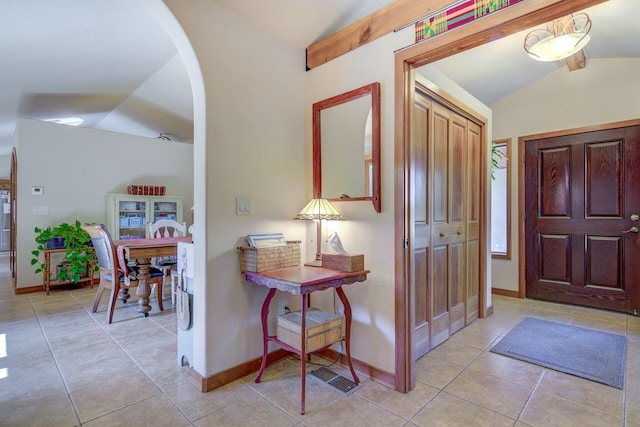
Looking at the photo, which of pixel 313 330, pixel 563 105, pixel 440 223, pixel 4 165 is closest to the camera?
pixel 313 330

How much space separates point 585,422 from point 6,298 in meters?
5.90

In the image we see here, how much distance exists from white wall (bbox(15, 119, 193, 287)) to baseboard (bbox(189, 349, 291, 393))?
158 inches

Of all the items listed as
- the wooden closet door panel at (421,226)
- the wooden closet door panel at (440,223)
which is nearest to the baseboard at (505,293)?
the wooden closet door panel at (440,223)

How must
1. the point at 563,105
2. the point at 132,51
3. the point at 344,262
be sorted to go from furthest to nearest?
the point at 563,105 → the point at 132,51 → the point at 344,262

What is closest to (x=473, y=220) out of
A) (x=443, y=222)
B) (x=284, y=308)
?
(x=443, y=222)

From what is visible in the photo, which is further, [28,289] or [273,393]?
[28,289]

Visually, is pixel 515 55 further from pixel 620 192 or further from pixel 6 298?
pixel 6 298

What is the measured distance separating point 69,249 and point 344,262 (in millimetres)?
4330

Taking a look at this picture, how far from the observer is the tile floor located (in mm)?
1696

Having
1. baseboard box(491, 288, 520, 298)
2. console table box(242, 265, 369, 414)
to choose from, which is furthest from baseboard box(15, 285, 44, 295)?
baseboard box(491, 288, 520, 298)

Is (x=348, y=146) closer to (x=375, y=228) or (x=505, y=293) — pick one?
(x=375, y=228)

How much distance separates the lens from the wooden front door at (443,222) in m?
2.48

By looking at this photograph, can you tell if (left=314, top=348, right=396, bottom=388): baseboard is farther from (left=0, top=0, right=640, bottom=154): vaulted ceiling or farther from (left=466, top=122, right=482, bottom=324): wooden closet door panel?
(left=0, top=0, right=640, bottom=154): vaulted ceiling

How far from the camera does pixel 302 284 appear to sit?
1.70 meters
